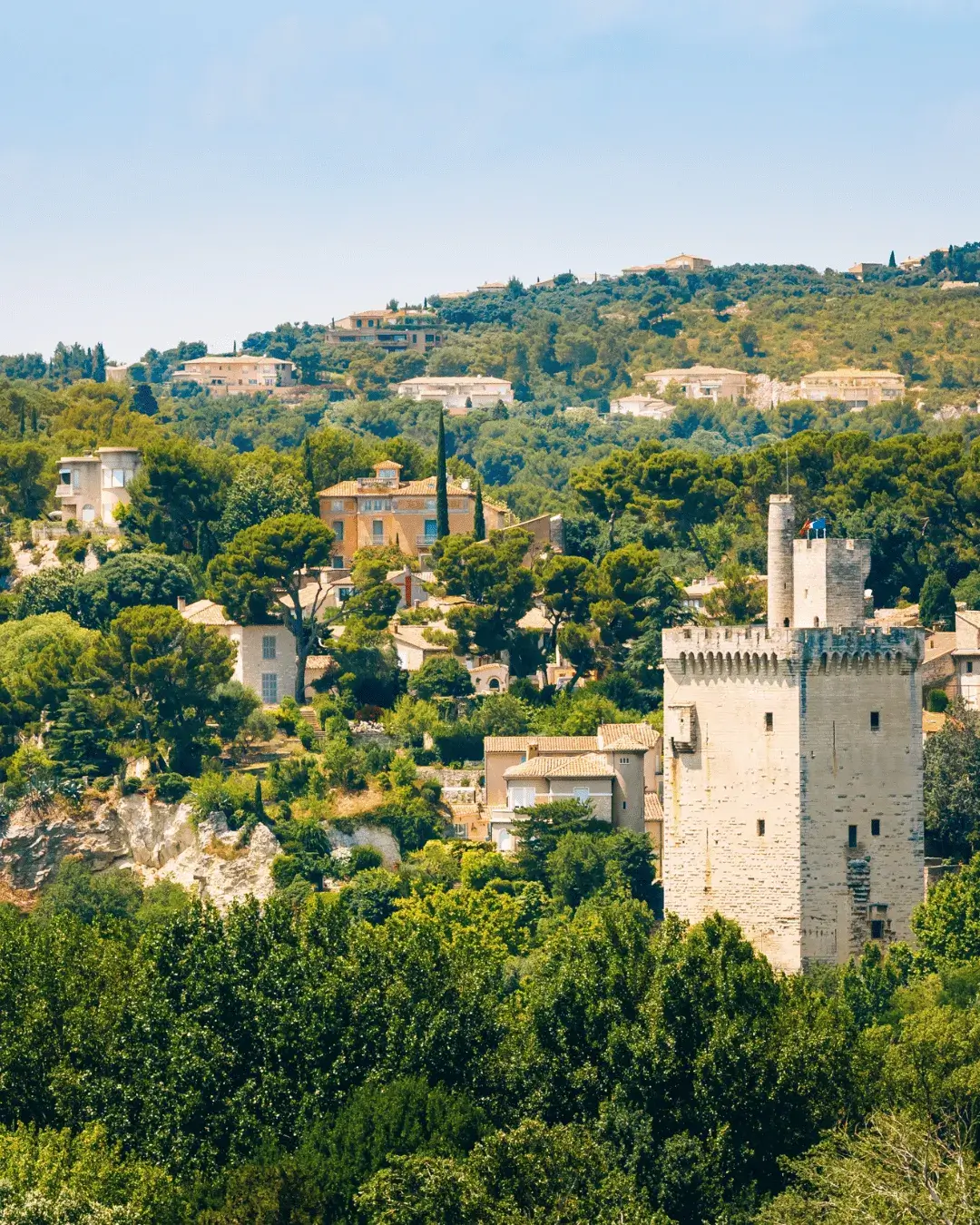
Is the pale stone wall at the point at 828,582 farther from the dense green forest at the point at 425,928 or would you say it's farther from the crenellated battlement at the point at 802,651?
the dense green forest at the point at 425,928

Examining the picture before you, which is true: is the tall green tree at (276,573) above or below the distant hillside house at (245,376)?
below

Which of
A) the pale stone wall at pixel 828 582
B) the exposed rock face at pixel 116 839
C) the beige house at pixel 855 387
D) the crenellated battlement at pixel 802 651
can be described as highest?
the beige house at pixel 855 387

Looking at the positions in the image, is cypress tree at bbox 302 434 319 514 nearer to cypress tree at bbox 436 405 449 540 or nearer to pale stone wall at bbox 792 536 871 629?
cypress tree at bbox 436 405 449 540

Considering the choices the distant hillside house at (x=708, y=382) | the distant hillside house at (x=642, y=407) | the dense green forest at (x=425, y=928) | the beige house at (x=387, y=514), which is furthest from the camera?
the distant hillside house at (x=708, y=382)

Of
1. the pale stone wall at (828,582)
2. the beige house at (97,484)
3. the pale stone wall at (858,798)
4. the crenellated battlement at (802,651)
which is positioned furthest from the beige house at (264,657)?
the pale stone wall at (858,798)

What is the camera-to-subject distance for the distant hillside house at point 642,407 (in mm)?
188125

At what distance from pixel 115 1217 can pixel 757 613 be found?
144 feet

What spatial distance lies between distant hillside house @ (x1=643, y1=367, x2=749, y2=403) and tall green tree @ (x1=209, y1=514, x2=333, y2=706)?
103 m

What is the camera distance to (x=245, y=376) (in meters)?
196

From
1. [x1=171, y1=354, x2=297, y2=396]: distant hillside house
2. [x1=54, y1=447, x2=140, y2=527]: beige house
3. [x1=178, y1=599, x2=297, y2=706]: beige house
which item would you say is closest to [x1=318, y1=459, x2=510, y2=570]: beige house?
[x1=54, y1=447, x2=140, y2=527]: beige house

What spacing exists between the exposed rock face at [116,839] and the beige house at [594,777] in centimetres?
690

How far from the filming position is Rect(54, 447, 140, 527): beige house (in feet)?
324

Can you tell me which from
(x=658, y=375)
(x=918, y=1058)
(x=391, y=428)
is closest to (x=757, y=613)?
(x=918, y=1058)

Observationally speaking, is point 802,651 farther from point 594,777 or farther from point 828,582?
point 594,777
